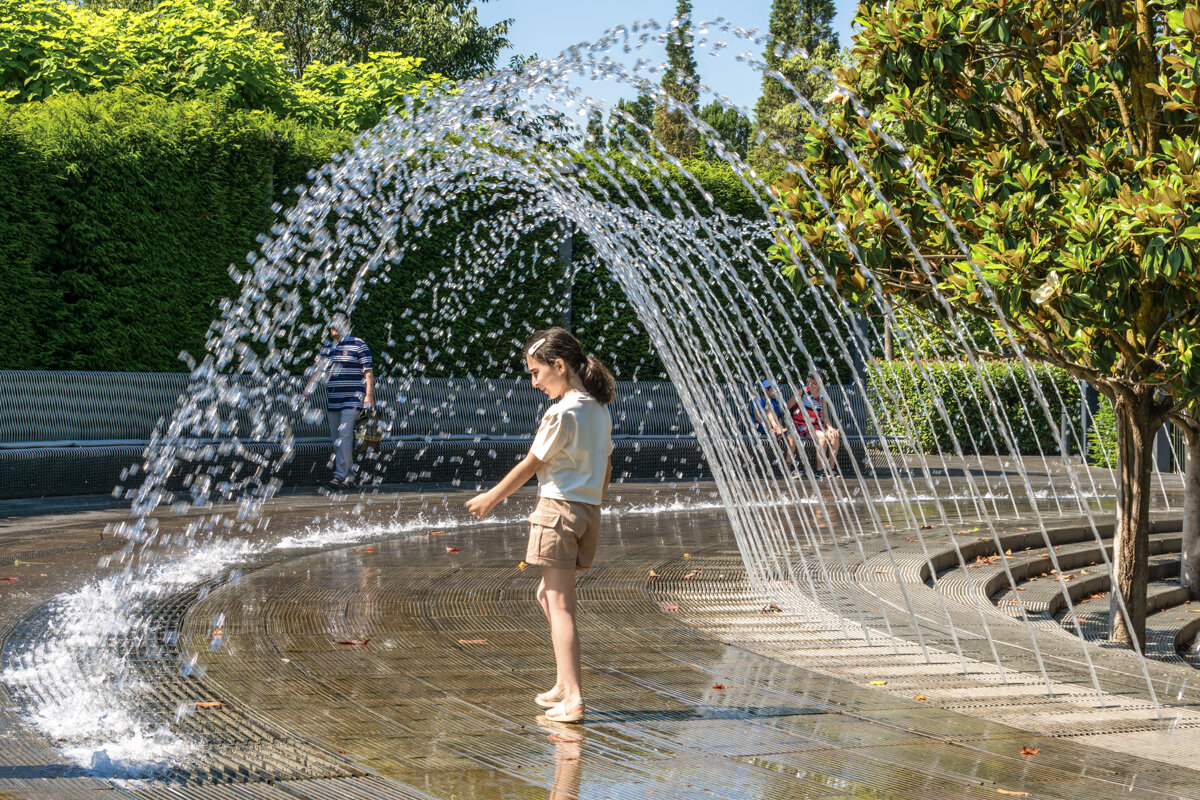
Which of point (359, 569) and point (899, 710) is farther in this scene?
point (359, 569)

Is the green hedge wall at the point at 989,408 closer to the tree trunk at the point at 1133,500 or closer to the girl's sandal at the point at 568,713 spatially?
the tree trunk at the point at 1133,500

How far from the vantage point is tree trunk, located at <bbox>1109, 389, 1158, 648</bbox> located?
7504 mm

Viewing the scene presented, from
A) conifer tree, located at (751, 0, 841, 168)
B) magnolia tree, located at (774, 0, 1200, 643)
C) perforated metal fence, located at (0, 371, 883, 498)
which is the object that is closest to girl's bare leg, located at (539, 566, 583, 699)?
magnolia tree, located at (774, 0, 1200, 643)

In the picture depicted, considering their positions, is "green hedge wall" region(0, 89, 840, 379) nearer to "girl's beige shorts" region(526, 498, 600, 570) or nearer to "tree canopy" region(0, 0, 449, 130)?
"tree canopy" region(0, 0, 449, 130)

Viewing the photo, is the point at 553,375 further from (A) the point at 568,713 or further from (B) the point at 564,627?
(A) the point at 568,713

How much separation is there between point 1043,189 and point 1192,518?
3369 millimetres

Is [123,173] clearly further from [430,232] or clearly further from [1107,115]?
[1107,115]

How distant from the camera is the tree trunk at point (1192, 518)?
8656 millimetres

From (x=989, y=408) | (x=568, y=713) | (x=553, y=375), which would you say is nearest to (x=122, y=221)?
(x=553, y=375)

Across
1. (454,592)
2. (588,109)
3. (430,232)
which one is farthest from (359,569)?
(430,232)

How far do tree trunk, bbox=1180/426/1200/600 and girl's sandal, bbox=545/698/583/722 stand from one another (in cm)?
567

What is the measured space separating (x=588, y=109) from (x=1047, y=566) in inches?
208

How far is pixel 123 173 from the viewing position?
1559cm

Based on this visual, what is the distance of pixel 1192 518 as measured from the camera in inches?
361
